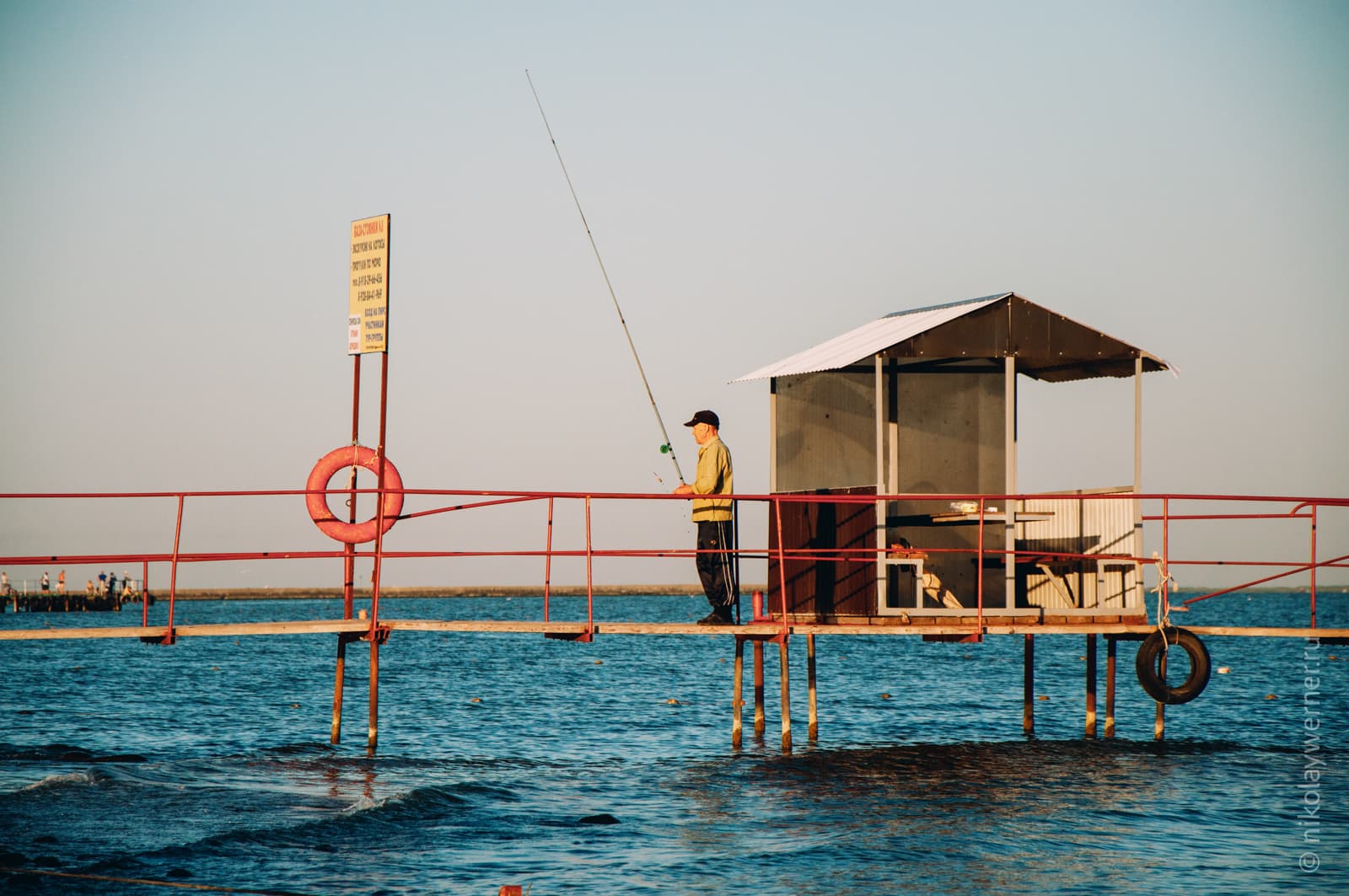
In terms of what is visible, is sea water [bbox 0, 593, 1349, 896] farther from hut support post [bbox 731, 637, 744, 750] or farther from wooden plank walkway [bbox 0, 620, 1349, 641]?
wooden plank walkway [bbox 0, 620, 1349, 641]

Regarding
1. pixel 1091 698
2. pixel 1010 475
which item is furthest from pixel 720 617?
pixel 1091 698

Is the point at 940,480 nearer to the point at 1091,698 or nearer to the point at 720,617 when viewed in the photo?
the point at 720,617

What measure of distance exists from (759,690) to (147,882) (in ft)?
35.4

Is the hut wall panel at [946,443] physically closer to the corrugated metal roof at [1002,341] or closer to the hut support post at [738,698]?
the corrugated metal roof at [1002,341]

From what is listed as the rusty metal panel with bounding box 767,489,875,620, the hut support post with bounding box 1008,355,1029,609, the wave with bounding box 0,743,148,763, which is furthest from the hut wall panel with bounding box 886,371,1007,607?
the wave with bounding box 0,743,148,763

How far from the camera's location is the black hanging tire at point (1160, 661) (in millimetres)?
15969

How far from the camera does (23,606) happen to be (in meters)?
97.1

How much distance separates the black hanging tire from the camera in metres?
16.0

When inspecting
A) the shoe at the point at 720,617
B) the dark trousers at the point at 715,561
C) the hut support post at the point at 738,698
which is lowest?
the hut support post at the point at 738,698

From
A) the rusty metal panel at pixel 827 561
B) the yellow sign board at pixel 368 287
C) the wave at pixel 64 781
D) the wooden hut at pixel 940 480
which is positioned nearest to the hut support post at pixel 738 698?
the rusty metal panel at pixel 827 561

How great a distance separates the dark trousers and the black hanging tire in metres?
4.64

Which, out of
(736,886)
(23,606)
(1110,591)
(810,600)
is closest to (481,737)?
(810,600)

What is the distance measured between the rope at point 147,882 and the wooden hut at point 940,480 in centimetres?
689

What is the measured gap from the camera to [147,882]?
1139 cm
